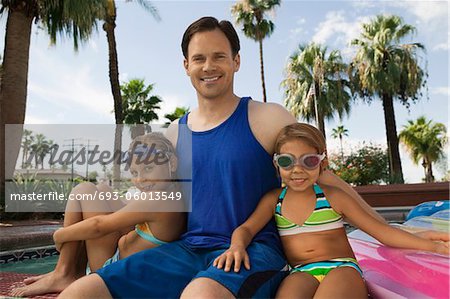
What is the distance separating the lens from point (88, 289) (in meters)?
1.48

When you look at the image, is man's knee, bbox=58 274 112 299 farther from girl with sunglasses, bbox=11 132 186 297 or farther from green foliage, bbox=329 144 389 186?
green foliage, bbox=329 144 389 186

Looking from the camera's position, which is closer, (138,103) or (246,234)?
(246,234)

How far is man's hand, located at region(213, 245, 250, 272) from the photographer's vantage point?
1438 mm

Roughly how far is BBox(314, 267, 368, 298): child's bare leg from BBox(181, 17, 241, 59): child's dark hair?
3.38 ft

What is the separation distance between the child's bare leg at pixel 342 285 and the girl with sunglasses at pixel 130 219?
70 cm

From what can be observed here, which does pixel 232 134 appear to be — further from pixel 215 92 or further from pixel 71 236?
pixel 71 236

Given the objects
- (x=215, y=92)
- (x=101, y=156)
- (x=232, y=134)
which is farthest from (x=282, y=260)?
(x=101, y=156)

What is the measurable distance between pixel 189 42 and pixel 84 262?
1.27m

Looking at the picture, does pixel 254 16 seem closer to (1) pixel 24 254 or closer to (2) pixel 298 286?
(1) pixel 24 254

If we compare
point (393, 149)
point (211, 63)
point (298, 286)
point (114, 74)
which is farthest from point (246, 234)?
point (393, 149)

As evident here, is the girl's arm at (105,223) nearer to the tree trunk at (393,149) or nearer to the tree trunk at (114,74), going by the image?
the tree trunk at (114,74)

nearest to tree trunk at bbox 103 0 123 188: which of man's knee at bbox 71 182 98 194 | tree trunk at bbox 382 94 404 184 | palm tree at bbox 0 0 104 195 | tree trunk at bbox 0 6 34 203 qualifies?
palm tree at bbox 0 0 104 195

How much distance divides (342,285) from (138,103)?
25.1 m

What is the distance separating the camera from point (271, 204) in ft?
5.66
